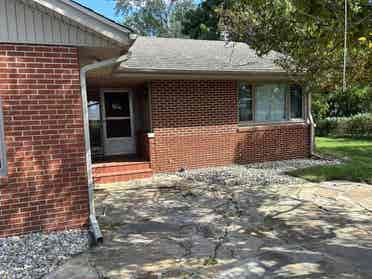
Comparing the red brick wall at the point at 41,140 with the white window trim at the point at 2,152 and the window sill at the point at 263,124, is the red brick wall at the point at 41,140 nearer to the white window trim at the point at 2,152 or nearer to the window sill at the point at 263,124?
the white window trim at the point at 2,152

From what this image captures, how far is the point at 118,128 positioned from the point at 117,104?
78cm

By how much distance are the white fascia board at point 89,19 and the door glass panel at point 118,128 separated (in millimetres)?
5784

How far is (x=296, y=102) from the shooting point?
10883 millimetres

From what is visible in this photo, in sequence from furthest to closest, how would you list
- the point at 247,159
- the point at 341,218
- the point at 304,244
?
the point at 247,159, the point at 341,218, the point at 304,244

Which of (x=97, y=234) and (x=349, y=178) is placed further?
(x=349, y=178)

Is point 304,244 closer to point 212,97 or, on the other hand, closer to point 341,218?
point 341,218

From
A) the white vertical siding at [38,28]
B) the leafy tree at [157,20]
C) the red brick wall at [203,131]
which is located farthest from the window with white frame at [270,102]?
the leafy tree at [157,20]

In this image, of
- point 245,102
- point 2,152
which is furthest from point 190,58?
point 2,152

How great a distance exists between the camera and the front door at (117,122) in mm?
10227

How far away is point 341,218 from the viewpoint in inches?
203

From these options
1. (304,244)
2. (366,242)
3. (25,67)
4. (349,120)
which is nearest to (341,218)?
(366,242)

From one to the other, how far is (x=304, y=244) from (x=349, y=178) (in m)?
4.45

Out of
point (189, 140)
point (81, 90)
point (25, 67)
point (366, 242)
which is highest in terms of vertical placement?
point (25, 67)

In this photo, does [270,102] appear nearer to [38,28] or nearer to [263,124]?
[263,124]
